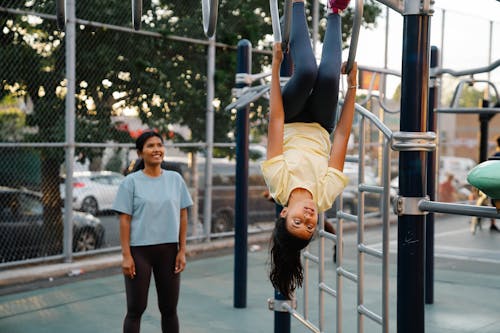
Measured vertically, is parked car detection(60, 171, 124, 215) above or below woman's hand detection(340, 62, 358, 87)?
below

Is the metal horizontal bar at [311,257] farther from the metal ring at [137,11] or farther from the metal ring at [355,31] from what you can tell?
the metal ring at [137,11]

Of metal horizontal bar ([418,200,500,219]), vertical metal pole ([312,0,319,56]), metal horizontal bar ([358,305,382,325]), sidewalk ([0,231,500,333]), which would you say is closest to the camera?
metal horizontal bar ([418,200,500,219])

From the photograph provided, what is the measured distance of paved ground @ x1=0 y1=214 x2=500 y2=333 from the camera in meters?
5.51

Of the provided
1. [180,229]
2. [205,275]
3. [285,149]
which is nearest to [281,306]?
[180,229]

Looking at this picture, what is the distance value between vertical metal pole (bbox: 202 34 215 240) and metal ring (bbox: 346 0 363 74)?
19.2 feet

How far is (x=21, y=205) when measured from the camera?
738cm

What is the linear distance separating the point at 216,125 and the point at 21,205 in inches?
120

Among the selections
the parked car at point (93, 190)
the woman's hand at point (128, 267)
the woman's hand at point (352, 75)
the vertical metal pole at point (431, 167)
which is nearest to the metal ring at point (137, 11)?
the woman's hand at point (352, 75)

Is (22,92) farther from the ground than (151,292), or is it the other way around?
(22,92)

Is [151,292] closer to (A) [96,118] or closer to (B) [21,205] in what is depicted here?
(B) [21,205]

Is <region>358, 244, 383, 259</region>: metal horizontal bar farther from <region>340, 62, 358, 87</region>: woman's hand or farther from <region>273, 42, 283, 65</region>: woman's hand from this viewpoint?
<region>273, 42, 283, 65</region>: woman's hand

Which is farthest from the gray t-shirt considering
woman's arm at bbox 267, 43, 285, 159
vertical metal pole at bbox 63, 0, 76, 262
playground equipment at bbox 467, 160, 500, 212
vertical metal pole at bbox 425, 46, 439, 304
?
vertical metal pole at bbox 63, 0, 76, 262

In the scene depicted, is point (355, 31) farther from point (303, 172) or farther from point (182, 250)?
point (182, 250)

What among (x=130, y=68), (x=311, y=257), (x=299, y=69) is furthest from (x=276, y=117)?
(x=130, y=68)
